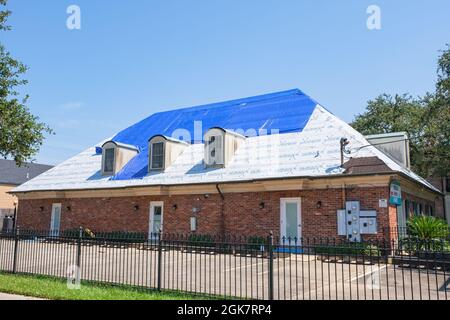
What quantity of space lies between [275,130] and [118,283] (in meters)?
13.0

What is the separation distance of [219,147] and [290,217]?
526cm

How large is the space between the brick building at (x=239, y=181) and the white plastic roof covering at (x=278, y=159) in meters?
0.06

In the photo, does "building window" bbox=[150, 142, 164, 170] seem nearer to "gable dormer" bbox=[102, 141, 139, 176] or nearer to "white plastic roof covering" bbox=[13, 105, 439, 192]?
"white plastic roof covering" bbox=[13, 105, 439, 192]

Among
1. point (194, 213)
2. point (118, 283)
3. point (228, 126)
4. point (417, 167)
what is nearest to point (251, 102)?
point (228, 126)

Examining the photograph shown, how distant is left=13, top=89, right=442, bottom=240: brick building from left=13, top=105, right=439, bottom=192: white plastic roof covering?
0.06 meters

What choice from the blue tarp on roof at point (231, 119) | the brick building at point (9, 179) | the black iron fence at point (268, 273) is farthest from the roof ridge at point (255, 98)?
the brick building at point (9, 179)

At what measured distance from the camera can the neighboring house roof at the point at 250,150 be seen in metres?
17.7

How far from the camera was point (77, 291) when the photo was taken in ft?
29.7

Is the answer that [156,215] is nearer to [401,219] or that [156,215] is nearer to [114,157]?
[114,157]

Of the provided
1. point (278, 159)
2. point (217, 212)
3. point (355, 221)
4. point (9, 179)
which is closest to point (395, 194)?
point (355, 221)

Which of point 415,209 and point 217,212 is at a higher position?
point 415,209

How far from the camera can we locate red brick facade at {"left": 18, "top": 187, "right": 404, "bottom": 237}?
16.2 m

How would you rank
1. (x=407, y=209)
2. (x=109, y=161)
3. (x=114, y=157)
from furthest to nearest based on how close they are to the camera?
(x=109, y=161) → (x=114, y=157) → (x=407, y=209)


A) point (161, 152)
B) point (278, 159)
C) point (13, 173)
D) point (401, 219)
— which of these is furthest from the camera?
point (13, 173)
